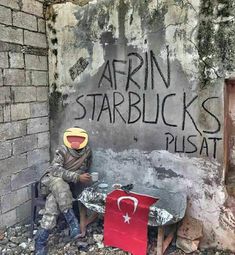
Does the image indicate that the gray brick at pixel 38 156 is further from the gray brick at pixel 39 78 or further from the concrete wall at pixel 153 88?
the gray brick at pixel 39 78

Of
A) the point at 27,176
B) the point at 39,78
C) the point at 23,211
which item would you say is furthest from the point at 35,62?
the point at 23,211

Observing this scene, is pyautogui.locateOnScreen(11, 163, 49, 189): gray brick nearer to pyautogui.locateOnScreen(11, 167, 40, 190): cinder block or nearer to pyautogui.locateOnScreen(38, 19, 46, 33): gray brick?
pyautogui.locateOnScreen(11, 167, 40, 190): cinder block

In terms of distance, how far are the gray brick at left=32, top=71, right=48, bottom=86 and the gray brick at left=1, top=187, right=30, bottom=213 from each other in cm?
152

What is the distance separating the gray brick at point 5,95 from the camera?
4270mm

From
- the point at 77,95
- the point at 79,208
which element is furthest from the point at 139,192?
the point at 77,95

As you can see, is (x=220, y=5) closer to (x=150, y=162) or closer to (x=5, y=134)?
(x=150, y=162)

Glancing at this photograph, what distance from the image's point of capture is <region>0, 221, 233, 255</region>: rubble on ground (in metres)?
4.02

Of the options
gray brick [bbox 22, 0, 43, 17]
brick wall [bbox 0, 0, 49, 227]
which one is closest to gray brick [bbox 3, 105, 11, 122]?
brick wall [bbox 0, 0, 49, 227]

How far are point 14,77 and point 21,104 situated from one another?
1.25ft

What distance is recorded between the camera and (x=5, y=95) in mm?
4324

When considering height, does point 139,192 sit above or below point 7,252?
above

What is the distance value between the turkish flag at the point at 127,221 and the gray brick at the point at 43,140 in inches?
58.0

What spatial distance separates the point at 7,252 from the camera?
4078mm

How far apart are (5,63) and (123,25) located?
5.25ft
